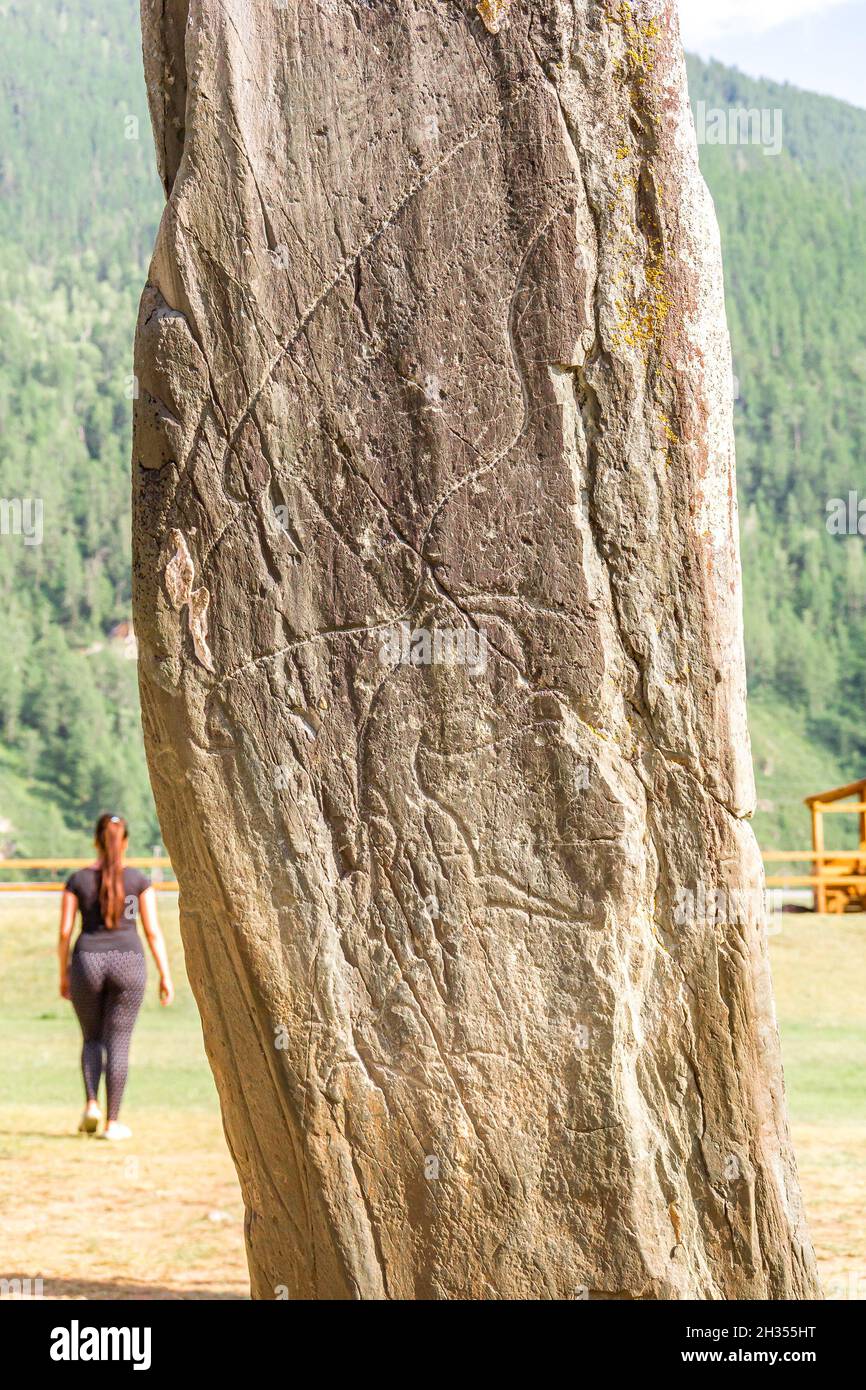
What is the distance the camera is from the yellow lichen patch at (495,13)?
2945 millimetres

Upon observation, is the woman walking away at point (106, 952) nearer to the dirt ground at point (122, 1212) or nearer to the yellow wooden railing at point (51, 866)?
the dirt ground at point (122, 1212)

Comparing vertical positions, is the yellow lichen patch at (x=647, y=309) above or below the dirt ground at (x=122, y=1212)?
above

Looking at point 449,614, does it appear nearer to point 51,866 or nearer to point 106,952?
point 106,952

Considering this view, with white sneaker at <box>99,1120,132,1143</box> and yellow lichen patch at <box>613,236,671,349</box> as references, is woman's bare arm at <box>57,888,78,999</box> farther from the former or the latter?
yellow lichen patch at <box>613,236,671,349</box>

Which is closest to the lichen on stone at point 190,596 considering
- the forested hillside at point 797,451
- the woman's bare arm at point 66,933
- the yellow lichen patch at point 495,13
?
the yellow lichen patch at point 495,13

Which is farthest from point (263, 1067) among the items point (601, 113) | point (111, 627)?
point (111, 627)

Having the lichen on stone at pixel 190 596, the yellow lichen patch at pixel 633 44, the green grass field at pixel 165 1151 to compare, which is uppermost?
the yellow lichen patch at pixel 633 44

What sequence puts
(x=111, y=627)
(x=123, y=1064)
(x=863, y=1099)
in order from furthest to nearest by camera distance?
(x=111, y=627), (x=863, y=1099), (x=123, y=1064)

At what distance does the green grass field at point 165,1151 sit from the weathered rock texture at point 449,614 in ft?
6.98

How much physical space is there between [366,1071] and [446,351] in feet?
5.29

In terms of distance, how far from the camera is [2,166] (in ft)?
274

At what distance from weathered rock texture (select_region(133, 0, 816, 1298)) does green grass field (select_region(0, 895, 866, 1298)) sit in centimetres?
213

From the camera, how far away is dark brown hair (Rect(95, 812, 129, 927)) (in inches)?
243
